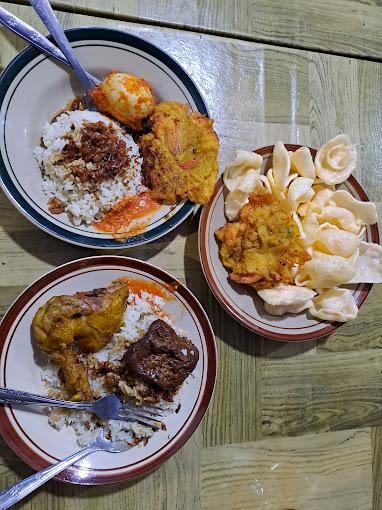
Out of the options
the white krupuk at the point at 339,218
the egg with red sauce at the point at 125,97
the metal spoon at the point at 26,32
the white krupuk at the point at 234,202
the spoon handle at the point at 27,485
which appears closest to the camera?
the spoon handle at the point at 27,485

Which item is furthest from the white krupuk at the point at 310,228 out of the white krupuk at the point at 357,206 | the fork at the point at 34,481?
the fork at the point at 34,481

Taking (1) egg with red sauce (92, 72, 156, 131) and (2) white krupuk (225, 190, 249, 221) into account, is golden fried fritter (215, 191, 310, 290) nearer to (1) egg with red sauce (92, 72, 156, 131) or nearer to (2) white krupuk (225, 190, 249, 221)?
(2) white krupuk (225, 190, 249, 221)

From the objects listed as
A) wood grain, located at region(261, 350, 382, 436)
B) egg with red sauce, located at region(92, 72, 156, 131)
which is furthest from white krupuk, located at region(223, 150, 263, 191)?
wood grain, located at region(261, 350, 382, 436)

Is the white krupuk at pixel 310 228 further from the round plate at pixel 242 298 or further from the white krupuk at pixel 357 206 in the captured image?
the round plate at pixel 242 298

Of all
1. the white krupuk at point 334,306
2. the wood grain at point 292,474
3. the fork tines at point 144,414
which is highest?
the white krupuk at point 334,306

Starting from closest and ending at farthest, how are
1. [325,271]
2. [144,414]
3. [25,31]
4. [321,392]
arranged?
[25,31], [144,414], [325,271], [321,392]

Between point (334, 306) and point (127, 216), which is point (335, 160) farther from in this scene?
point (127, 216)

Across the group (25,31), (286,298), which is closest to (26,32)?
(25,31)

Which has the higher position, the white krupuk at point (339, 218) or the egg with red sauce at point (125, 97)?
the egg with red sauce at point (125, 97)
